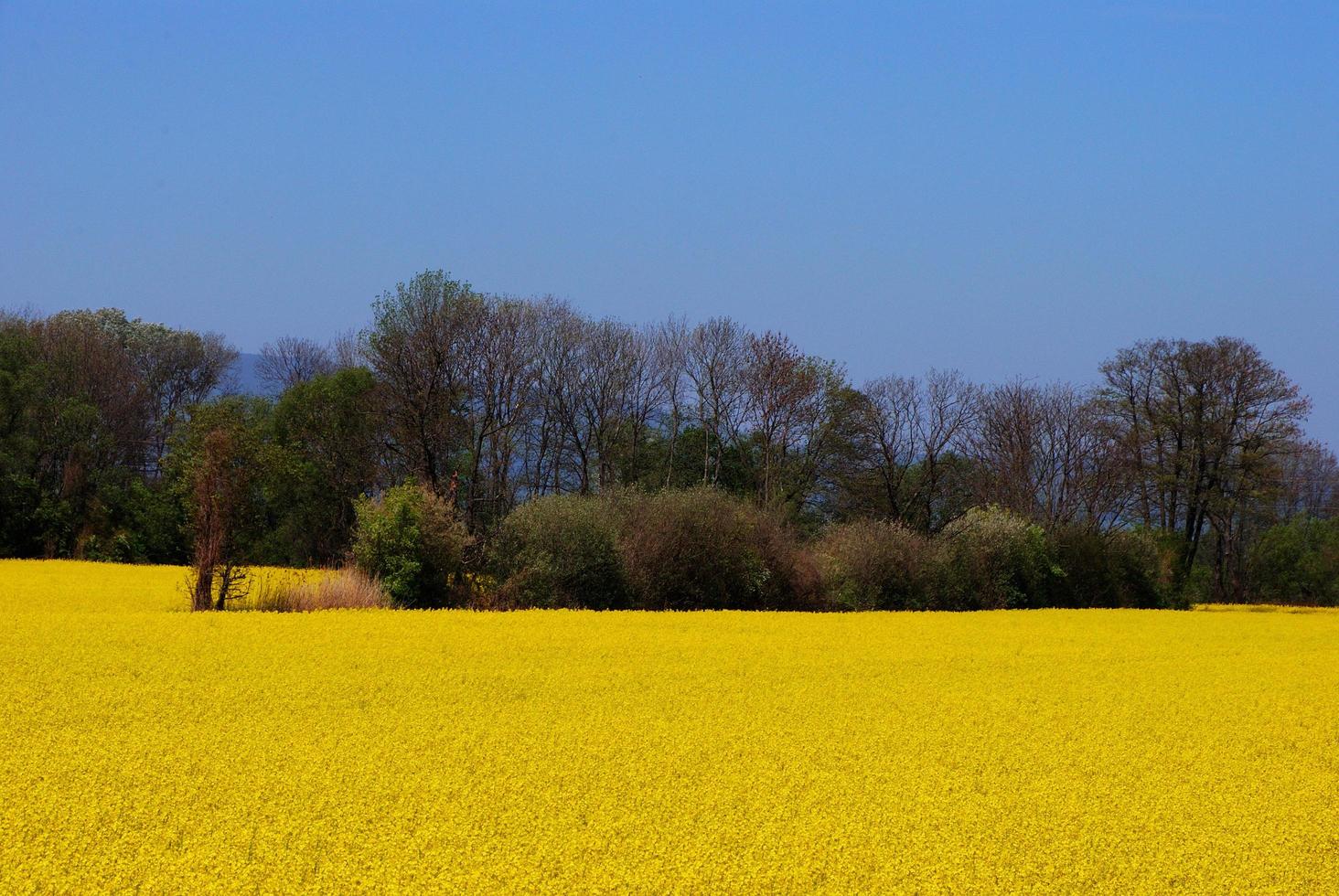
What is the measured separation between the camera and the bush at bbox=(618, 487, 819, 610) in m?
25.4

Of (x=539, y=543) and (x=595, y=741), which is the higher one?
(x=539, y=543)

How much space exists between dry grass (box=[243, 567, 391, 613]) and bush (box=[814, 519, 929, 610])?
11142mm

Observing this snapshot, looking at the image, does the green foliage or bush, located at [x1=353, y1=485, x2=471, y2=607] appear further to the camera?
the green foliage

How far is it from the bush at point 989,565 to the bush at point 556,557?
30.1ft

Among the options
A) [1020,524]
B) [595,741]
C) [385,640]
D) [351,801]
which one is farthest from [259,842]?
[1020,524]

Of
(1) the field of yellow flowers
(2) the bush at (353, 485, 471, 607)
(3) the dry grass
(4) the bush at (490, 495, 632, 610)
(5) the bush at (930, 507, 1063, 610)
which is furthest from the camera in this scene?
→ (5) the bush at (930, 507, 1063, 610)

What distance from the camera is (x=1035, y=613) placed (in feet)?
90.3

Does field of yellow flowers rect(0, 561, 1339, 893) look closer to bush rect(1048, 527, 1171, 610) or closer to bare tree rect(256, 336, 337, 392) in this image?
bush rect(1048, 527, 1171, 610)

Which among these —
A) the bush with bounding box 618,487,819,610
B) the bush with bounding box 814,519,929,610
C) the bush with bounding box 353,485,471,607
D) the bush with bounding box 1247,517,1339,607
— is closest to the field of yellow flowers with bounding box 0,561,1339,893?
the bush with bounding box 353,485,471,607

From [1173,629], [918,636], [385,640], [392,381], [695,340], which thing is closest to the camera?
[385,640]

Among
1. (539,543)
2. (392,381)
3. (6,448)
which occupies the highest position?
(392,381)

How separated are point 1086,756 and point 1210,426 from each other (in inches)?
1346

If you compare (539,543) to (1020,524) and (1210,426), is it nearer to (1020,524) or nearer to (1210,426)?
(1020,524)

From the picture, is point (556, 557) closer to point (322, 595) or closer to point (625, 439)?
point (322, 595)
